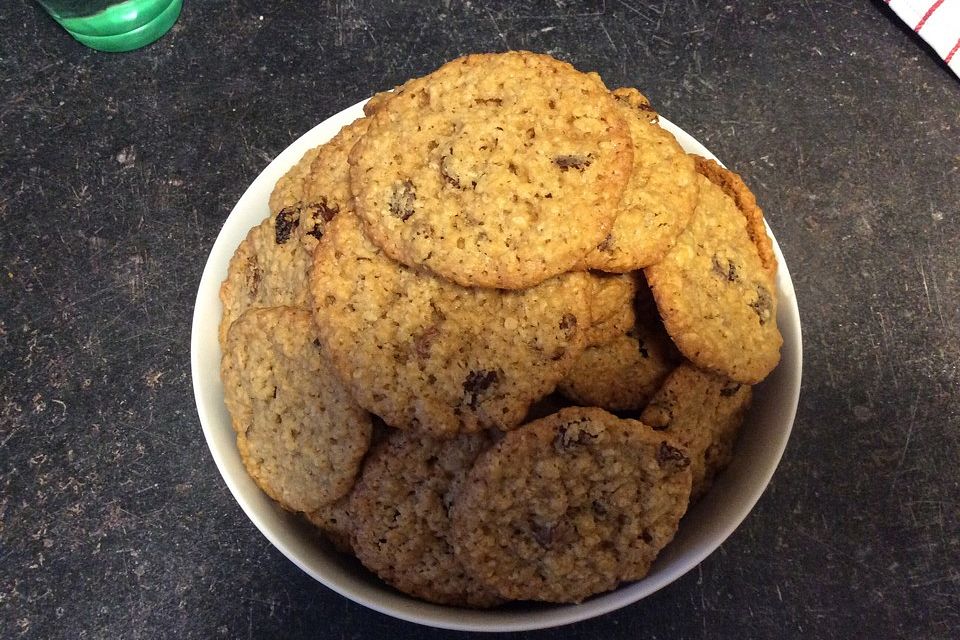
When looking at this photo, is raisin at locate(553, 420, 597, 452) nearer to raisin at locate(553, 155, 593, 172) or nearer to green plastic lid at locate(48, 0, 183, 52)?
raisin at locate(553, 155, 593, 172)

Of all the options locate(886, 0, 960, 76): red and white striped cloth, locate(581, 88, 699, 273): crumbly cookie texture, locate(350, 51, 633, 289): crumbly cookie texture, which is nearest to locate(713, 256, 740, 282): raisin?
locate(581, 88, 699, 273): crumbly cookie texture

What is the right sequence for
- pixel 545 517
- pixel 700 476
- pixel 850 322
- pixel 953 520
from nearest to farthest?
pixel 545 517 → pixel 700 476 → pixel 953 520 → pixel 850 322

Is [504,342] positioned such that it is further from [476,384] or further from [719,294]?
[719,294]

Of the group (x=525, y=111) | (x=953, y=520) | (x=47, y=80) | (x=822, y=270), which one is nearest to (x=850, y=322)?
(x=822, y=270)

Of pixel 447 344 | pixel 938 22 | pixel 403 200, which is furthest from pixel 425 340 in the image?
pixel 938 22

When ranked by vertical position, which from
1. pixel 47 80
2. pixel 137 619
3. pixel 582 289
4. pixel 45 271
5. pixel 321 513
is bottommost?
pixel 137 619

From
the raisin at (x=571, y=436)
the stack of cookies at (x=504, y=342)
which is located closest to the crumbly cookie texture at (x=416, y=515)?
the stack of cookies at (x=504, y=342)

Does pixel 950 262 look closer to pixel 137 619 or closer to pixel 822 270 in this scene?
pixel 822 270
